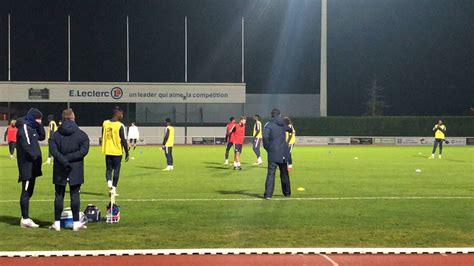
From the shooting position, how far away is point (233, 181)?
1677 centimetres

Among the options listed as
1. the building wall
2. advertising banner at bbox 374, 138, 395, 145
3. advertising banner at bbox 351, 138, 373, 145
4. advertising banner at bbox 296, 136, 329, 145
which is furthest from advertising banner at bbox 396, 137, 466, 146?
the building wall

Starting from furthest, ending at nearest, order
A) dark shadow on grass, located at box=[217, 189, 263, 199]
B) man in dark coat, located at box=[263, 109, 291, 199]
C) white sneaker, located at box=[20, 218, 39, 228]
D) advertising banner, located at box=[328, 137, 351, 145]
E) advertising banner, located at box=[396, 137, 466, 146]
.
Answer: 1. advertising banner, located at box=[328, 137, 351, 145]
2. advertising banner, located at box=[396, 137, 466, 146]
3. dark shadow on grass, located at box=[217, 189, 263, 199]
4. man in dark coat, located at box=[263, 109, 291, 199]
5. white sneaker, located at box=[20, 218, 39, 228]

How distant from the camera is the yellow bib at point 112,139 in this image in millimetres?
13250

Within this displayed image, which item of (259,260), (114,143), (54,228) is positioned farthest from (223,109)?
(259,260)

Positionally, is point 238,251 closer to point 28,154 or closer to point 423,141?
point 28,154

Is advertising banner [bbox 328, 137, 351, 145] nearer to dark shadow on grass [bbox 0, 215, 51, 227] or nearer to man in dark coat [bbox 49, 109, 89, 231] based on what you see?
dark shadow on grass [bbox 0, 215, 51, 227]

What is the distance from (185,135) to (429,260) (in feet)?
140

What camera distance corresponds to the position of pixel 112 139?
1323 centimetres

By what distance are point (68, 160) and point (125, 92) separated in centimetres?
4130

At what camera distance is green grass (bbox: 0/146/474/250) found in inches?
311

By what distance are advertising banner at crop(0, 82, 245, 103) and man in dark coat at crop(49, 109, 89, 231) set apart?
40.6 metres

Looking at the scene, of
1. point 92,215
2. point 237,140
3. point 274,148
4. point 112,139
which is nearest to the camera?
point 92,215

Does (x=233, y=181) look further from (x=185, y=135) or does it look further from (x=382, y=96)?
(x=382, y=96)

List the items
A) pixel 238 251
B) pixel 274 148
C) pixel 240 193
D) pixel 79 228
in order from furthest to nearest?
pixel 240 193, pixel 274 148, pixel 79 228, pixel 238 251
